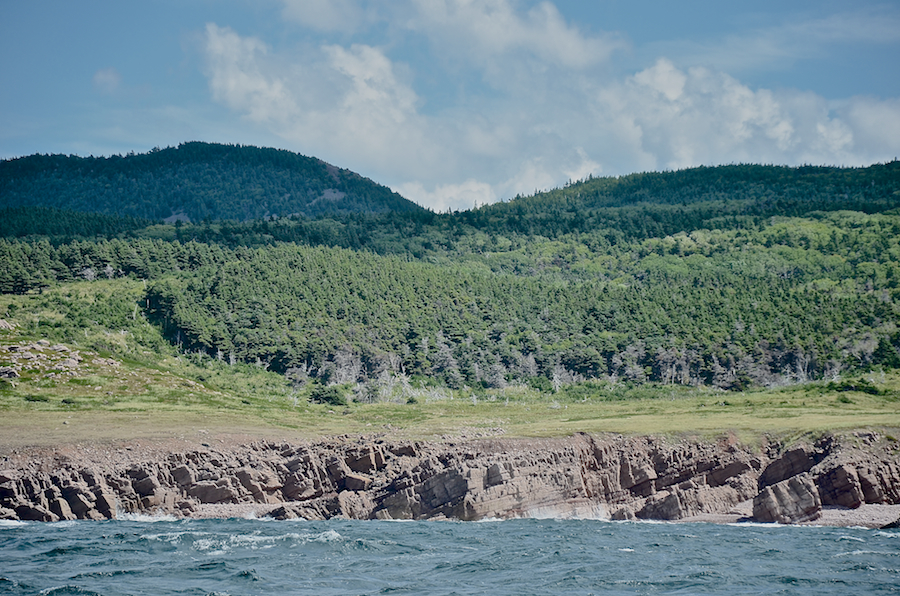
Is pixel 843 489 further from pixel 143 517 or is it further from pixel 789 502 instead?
pixel 143 517

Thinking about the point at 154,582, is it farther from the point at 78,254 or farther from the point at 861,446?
the point at 78,254

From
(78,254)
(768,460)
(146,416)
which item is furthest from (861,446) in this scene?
(78,254)

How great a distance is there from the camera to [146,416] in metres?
73.2

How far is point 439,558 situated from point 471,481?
11.6 metres

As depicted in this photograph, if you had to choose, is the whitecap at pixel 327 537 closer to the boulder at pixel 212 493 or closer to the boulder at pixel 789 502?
the boulder at pixel 212 493

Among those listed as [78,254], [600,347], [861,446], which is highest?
[78,254]

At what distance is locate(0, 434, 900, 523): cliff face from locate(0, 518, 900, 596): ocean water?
2.24 meters

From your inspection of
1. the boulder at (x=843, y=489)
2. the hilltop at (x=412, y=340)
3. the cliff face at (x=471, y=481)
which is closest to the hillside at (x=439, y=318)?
the hilltop at (x=412, y=340)

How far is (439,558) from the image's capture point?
41719 millimetres

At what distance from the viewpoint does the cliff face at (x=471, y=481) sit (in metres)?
52.4

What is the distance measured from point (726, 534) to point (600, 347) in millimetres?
75761

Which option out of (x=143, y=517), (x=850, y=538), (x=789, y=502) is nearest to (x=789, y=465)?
(x=789, y=502)

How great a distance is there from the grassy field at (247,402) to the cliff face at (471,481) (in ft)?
15.5

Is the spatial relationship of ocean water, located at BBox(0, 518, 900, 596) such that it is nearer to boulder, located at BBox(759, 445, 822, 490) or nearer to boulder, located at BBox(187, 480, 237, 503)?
boulder, located at BBox(187, 480, 237, 503)
